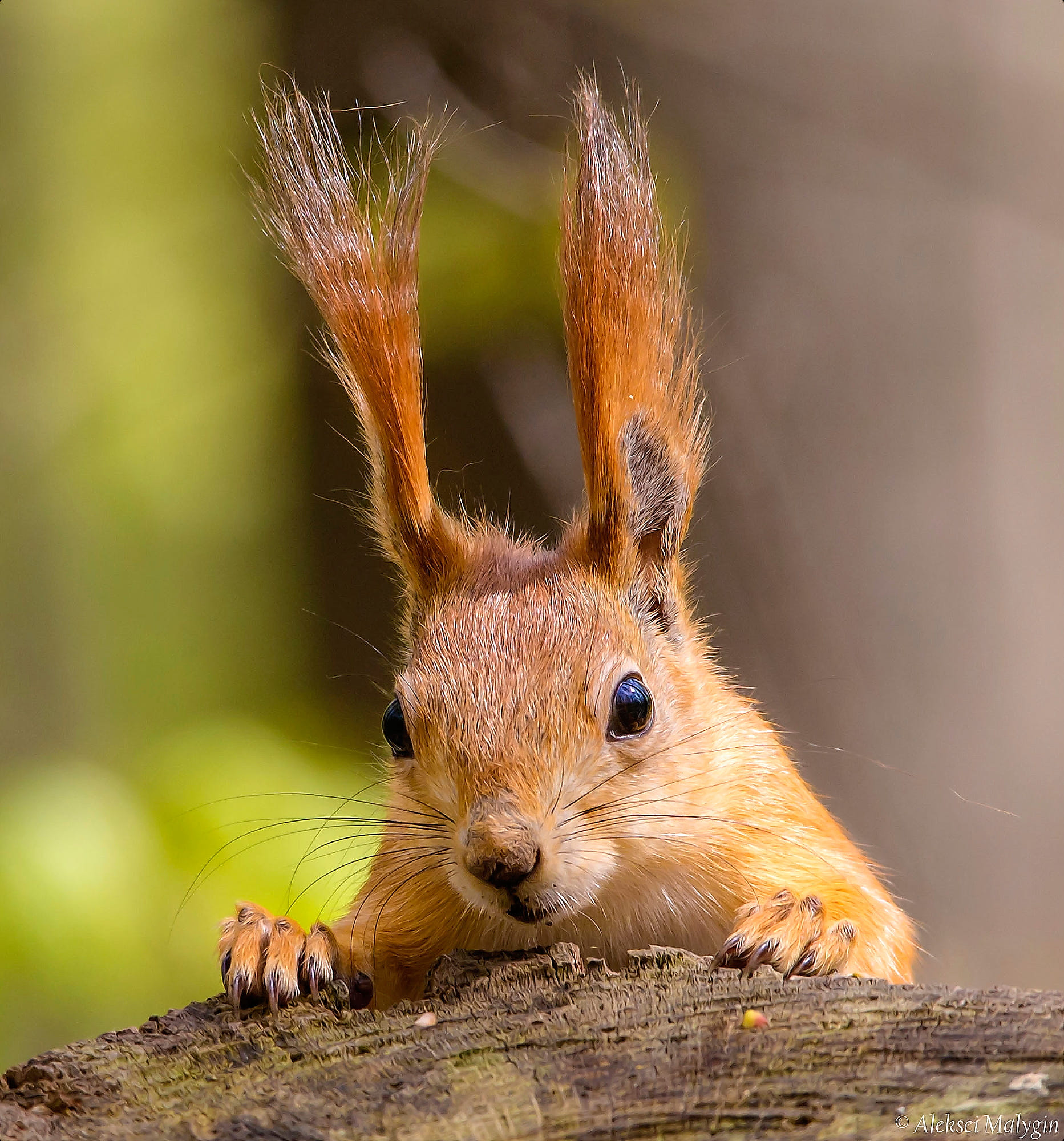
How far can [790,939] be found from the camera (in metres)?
0.97

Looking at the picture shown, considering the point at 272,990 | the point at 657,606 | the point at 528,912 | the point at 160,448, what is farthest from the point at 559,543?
the point at 160,448

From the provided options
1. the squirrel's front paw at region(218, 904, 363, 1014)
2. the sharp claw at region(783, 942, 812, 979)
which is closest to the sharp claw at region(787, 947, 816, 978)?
the sharp claw at region(783, 942, 812, 979)

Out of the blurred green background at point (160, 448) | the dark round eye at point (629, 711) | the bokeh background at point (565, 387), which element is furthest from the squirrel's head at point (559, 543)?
the blurred green background at point (160, 448)

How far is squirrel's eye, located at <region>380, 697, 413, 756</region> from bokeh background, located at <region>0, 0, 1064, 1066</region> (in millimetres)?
410

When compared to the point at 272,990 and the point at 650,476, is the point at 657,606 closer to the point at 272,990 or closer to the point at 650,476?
the point at 650,476

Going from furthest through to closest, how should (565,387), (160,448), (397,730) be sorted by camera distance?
(160,448)
(565,387)
(397,730)

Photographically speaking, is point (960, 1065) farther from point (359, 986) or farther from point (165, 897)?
point (165, 897)

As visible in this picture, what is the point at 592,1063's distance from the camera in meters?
0.71

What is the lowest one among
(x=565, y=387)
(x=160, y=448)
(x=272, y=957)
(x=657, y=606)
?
(x=272, y=957)

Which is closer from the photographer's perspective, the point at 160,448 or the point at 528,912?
the point at 528,912

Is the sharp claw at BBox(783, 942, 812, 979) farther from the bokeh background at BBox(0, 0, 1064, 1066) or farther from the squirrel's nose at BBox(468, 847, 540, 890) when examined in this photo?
the bokeh background at BBox(0, 0, 1064, 1066)

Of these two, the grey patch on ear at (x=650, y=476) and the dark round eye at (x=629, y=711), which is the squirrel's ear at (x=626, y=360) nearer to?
the grey patch on ear at (x=650, y=476)

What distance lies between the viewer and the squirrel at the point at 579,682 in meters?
1.02

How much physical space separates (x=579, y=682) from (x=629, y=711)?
→ 63 millimetres
